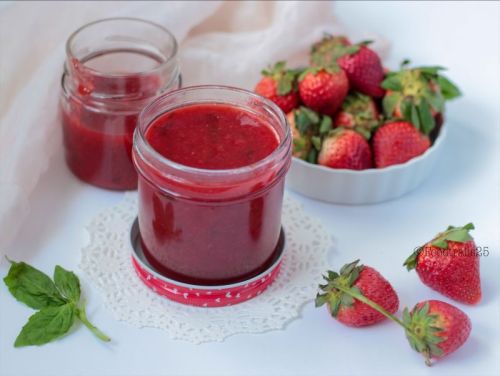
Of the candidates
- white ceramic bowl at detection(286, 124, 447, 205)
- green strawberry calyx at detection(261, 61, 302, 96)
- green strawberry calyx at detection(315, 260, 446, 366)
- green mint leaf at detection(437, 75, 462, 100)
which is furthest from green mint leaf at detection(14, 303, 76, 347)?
green mint leaf at detection(437, 75, 462, 100)

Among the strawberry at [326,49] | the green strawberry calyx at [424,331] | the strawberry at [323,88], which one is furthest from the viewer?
the strawberry at [326,49]

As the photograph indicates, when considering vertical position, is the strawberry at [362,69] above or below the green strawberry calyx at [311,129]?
above

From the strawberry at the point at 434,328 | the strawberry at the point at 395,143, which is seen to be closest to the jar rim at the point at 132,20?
the strawberry at the point at 395,143

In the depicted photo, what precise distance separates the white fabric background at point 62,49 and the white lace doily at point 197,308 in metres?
0.19

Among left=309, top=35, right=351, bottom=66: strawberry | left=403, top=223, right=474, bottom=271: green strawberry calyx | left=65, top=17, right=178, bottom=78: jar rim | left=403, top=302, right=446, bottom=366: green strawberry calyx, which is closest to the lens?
left=403, top=302, right=446, bottom=366: green strawberry calyx

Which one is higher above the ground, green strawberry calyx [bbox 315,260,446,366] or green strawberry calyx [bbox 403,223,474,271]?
green strawberry calyx [bbox 403,223,474,271]

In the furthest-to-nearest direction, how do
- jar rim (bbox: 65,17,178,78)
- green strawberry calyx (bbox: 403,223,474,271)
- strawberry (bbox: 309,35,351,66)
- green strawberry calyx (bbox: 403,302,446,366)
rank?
1. strawberry (bbox: 309,35,351,66)
2. jar rim (bbox: 65,17,178,78)
3. green strawberry calyx (bbox: 403,223,474,271)
4. green strawberry calyx (bbox: 403,302,446,366)

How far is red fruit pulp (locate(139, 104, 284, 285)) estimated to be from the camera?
66.9 inches

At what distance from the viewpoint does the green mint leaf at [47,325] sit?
1.70 meters

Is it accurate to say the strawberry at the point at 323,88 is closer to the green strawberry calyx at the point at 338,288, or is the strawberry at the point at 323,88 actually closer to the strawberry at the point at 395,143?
the strawberry at the point at 395,143

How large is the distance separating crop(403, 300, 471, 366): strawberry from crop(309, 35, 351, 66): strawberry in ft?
2.63

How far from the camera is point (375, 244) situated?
1997mm

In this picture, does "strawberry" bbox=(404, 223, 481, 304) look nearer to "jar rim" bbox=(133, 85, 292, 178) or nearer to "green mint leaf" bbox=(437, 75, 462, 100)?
"jar rim" bbox=(133, 85, 292, 178)

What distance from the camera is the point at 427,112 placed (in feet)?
7.02
